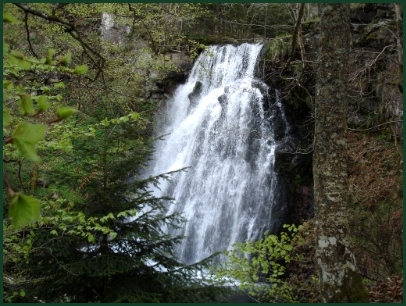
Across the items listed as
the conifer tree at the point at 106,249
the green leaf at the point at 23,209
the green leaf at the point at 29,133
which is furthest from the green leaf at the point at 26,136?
the conifer tree at the point at 106,249

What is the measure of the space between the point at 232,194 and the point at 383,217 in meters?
5.66

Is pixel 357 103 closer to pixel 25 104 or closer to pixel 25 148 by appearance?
pixel 25 104

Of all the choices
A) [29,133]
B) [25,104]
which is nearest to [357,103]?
[25,104]

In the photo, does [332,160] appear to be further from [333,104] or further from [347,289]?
[347,289]

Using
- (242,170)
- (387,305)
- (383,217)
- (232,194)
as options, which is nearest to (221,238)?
(232,194)

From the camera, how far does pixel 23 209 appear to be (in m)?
0.99

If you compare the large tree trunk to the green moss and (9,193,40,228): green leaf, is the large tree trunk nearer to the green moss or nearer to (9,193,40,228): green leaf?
(9,193,40,228): green leaf

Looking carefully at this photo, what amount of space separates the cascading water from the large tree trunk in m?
5.92

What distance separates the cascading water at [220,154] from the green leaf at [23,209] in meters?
9.21

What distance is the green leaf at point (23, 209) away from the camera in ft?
3.24

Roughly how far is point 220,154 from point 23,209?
12862mm

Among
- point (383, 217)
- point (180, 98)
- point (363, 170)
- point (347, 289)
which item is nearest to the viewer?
point (347, 289)

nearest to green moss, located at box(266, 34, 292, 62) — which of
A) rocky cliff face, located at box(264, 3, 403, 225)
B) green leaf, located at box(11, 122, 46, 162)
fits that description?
rocky cliff face, located at box(264, 3, 403, 225)

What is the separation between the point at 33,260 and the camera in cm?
513
